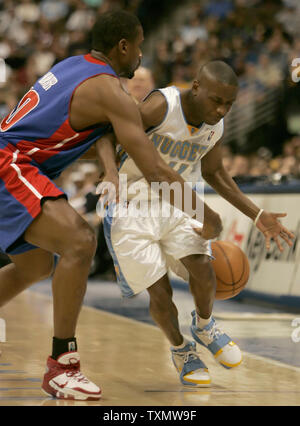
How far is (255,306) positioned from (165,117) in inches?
184

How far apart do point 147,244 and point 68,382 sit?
100 centimetres

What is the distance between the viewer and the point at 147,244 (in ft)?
14.6

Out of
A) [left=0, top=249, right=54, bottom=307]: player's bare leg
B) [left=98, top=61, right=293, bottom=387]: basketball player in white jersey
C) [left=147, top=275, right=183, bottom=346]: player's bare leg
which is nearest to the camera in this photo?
[left=0, top=249, right=54, bottom=307]: player's bare leg

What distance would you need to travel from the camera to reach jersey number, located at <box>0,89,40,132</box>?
12.9 ft

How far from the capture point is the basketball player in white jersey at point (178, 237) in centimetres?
434

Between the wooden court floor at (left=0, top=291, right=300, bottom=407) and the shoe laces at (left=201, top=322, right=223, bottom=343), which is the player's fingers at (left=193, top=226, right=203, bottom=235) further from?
the wooden court floor at (left=0, top=291, right=300, bottom=407)

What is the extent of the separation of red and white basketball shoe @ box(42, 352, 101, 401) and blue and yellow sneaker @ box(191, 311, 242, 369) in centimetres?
95

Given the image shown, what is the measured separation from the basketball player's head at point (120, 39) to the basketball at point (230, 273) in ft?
5.10

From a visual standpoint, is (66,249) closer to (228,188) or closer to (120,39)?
(120,39)

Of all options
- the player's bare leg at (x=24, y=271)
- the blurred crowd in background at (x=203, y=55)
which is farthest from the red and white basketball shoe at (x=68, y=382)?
the blurred crowd in background at (x=203, y=55)

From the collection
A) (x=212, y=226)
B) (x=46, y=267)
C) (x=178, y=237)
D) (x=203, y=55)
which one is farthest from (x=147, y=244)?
(x=203, y=55)

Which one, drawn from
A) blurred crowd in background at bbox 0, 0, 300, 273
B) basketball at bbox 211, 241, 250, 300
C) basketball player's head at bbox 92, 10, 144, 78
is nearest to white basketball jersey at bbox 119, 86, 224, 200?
basketball player's head at bbox 92, 10, 144, 78

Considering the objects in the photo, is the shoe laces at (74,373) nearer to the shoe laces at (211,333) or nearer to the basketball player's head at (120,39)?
the shoe laces at (211,333)

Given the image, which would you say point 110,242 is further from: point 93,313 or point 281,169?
point 281,169
